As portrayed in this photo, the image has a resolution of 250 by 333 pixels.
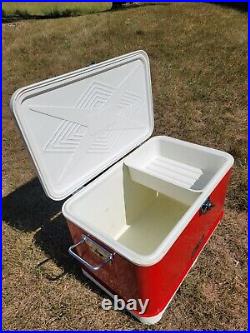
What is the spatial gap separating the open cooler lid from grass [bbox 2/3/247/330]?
628mm

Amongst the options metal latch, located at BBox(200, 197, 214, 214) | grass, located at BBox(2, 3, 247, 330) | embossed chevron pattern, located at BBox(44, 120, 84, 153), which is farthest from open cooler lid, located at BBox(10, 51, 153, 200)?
grass, located at BBox(2, 3, 247, 330)

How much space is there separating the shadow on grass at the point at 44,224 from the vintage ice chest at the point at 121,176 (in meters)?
0.19

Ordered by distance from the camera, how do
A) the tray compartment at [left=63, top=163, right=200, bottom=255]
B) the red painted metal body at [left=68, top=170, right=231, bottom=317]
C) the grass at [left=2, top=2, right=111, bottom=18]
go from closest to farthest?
the red painted metal body at [left=68, top=170, right=231, bottom=317], the tray compartment at [left=63, top=163, right=200, bottom=255], the grass at [left=2, top=2, right=111, bottom=18]

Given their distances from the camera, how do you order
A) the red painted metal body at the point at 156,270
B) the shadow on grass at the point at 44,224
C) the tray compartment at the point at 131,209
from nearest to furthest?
the red painted metal body at the point at 156,270 < the tray compartment at the point at 131,209 < the shadow on grass at the point at 44,224

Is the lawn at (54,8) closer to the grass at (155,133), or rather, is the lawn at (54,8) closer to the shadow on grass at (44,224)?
the grass at (155,133)

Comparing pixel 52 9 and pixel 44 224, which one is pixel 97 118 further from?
pixel 52 9

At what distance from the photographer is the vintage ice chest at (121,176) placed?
110cm

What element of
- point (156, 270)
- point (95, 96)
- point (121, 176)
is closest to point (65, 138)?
point (95, 96)

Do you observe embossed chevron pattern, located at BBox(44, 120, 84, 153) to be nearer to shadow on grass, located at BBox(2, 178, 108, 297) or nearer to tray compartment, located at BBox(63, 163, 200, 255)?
tray compartment, located at BBox(63, 163, 200, 255)

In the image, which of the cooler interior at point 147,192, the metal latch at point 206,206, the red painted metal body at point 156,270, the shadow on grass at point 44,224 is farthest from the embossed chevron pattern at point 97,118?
the shadow on grass at point 44,224

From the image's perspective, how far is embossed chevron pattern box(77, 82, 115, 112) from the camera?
49.8 inches

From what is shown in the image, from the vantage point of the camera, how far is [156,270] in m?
1.06

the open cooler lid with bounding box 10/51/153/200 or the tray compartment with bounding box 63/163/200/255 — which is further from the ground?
the open cooler lid with bounding box 10/51/153/200

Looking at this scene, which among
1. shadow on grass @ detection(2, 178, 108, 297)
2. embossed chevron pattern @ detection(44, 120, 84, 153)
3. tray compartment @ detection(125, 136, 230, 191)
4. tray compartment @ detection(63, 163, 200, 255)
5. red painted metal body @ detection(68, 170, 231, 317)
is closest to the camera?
red painted metal body @ detection(68, 170, 231, 317)
